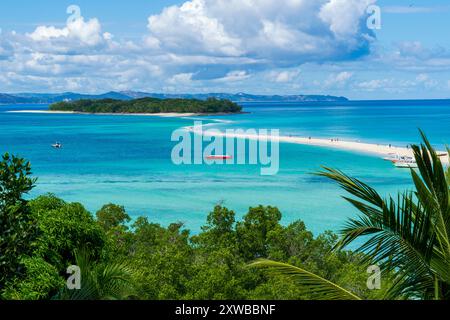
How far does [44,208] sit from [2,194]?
9.72ft

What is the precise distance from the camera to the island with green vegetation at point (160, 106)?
13488cm

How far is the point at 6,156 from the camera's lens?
14.8 feet

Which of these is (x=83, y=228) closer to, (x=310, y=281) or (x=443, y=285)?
(x=310, y=281)

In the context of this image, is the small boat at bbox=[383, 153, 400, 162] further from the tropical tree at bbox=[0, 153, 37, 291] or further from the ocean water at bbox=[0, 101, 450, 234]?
the tropical tree at bbox=[0, 153, 37, 291]

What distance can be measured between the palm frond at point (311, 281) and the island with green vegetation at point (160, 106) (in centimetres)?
13032

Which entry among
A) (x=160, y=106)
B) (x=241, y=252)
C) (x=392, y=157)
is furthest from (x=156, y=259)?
(x=160, y=106)

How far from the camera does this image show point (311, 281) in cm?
365

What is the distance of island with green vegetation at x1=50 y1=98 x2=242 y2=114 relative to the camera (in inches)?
5310

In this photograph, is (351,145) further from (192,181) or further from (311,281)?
(311,281)

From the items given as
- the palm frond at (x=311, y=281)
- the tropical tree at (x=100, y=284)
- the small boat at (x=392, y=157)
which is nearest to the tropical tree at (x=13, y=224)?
the tropical tree at (x=100, y=284)

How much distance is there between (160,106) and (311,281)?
137 meters

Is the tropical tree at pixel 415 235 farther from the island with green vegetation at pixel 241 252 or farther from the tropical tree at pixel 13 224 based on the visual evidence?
the tropical tree at pixel 13 224

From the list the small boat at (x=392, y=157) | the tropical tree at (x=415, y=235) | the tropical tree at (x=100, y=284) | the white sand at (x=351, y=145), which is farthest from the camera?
the white sand at (x=351, y=145)

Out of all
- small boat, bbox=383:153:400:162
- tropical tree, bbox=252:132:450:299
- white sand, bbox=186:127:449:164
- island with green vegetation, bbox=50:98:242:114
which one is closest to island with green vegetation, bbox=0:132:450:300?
tropical tree, bbox=252:132:450:299
